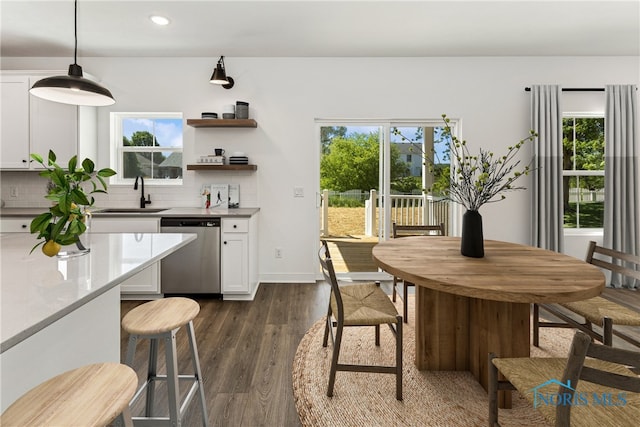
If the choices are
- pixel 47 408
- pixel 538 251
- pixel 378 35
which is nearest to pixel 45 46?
pixel 378 35

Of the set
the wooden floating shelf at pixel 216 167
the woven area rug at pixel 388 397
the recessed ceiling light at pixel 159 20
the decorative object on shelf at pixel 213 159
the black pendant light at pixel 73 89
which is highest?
the recessed ceiling light at pixel 159 20

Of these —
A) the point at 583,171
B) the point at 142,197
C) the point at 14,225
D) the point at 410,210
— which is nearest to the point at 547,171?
the point at 583,171

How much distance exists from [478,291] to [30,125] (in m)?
4.51

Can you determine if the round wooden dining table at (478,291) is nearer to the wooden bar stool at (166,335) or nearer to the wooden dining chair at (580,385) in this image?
the wooden dining chair at (580,385)

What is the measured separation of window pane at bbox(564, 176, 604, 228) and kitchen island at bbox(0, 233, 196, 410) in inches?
177

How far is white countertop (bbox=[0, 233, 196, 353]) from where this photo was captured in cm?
81

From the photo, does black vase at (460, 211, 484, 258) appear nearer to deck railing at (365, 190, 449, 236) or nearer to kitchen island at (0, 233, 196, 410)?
kitchen island at (0, 233, 196, 410)

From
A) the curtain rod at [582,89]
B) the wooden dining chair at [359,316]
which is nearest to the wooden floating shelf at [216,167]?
the wooden dining chair at [359,316]

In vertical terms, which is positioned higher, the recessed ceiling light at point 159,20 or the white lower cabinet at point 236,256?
the recessed ceiling light at point 159,20

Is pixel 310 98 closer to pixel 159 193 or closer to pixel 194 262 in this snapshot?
pixel 159 193

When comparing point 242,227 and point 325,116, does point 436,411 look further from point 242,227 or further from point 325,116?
point 325,116

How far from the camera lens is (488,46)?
3.68 meters

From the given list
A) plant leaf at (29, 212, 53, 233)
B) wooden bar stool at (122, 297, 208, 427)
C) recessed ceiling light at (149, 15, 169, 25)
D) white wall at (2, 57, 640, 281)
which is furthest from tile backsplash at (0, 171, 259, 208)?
plant leaf at (29, 212, 53, 233)

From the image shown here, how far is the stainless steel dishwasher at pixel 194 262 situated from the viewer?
11.1 feet
